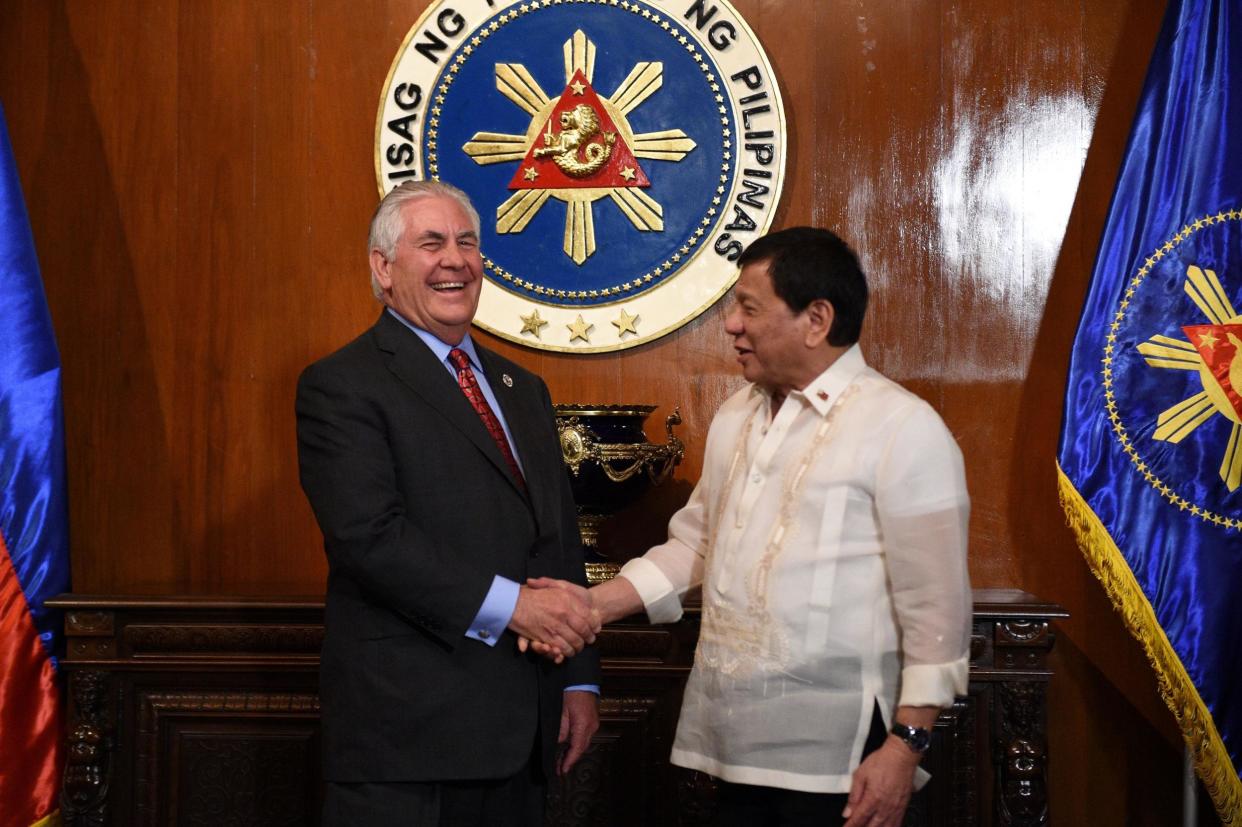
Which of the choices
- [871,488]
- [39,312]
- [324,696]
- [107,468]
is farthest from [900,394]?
[107,468]

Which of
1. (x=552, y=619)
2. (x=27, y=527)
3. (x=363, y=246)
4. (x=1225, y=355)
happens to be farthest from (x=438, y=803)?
(x=1225, y=355)

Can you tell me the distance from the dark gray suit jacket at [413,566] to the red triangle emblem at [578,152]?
1.21 m

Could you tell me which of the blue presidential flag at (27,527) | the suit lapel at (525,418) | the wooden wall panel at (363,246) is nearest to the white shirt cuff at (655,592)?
the suit lapel at (525,418)

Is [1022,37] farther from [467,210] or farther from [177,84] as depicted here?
[177,84]

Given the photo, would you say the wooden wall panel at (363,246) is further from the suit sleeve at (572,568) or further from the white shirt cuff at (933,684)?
the white shirt cuff at (933,684)

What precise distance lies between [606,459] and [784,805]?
110cm

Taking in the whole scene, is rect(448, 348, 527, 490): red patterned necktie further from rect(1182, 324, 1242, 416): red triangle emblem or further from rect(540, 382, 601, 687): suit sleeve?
rect(1182, 324, 1242, 416): red triangle emblem

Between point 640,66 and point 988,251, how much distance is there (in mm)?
952

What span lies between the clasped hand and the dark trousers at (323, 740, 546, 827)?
0.19 m

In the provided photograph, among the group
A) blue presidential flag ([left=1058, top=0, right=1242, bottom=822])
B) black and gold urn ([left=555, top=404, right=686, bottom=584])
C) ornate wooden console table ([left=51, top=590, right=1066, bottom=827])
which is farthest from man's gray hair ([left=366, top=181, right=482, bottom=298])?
blue presidential flag ([left=1058, top=0, right=1242, bottom=822])

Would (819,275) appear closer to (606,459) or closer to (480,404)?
(480,404)

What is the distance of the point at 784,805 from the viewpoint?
5.79 feet

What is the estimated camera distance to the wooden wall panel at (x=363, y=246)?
304 cm

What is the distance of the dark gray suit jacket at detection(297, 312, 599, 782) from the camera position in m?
1.84
